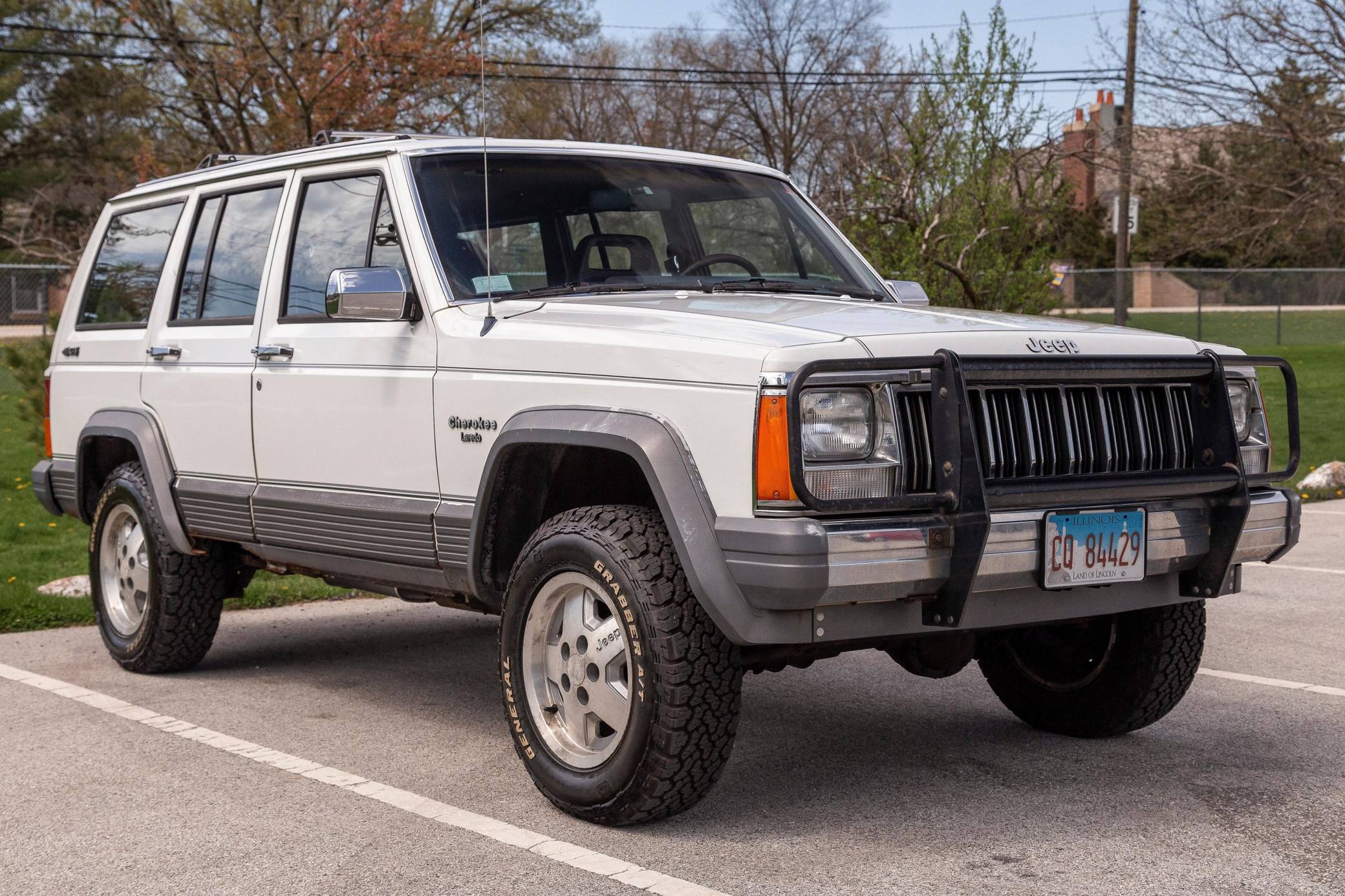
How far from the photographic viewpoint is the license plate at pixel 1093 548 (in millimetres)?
4043

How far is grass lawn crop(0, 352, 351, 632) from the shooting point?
7.88 metres

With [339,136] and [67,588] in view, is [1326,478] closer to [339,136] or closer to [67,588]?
[339,136]

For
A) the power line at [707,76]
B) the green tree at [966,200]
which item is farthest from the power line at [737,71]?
the green tree at [966,200]

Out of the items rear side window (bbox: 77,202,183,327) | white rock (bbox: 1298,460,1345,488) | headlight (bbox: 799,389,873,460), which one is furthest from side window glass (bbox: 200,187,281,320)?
white rock (bbox: 1298,460,1345,488)

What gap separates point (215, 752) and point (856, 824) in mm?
2306

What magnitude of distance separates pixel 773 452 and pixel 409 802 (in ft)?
5.54

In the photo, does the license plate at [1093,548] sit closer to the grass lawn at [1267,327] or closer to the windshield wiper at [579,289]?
the windshield wiper at [579,289]

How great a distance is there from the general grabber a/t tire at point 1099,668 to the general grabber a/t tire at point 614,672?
1.37 meters

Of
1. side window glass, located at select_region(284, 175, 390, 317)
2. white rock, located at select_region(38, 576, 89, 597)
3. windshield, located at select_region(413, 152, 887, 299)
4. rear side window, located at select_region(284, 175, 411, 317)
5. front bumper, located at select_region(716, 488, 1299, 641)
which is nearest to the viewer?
front bumper, located at select_region(716, 488, 1299, 641)

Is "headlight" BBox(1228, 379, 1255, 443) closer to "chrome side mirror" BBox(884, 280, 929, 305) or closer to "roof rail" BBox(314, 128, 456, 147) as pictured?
"chrome side mirror" BBox(884, 280, 929, 305)

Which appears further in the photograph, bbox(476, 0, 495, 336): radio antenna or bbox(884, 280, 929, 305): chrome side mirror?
bbox(884, 280, 929, 305): chrome side mirror

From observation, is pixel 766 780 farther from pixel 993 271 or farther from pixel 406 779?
pixel 993 271

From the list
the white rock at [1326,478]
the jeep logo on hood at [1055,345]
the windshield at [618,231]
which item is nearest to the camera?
the jeep logo on hood at [1055,345]

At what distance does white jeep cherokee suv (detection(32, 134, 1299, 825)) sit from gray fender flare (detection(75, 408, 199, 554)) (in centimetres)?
1
